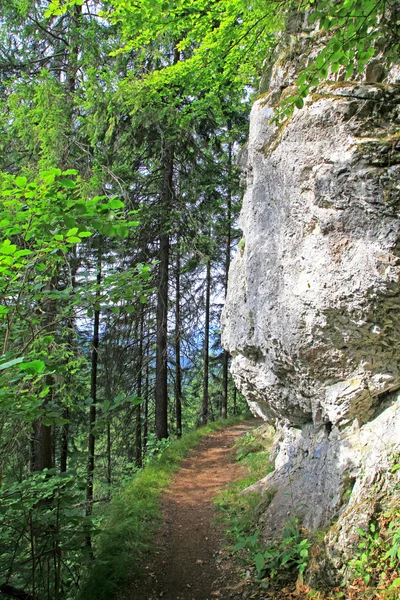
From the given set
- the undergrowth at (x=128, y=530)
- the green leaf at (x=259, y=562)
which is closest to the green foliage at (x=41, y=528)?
the undergrowth at (x=128, y=530)

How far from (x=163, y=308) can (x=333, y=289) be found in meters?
7.76

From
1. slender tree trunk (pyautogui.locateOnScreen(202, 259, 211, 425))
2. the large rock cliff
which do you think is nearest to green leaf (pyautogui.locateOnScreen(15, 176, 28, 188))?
the large rock cliff

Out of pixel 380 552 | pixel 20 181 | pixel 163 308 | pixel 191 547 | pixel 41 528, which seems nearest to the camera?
pixel 20 181

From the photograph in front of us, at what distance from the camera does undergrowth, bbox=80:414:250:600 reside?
181 inches

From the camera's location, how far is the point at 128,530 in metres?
5.82

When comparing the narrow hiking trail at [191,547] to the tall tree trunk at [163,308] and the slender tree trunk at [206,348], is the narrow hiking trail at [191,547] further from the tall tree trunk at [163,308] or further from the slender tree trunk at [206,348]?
the slender tree trunk at [206,348]

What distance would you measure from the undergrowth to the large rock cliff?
185cm

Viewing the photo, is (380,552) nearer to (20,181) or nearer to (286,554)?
(286,554)

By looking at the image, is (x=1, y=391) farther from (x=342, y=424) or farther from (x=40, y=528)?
(x=342, y=424)

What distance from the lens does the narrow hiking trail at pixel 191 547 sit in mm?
4691

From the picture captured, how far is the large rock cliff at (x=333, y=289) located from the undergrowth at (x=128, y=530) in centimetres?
185

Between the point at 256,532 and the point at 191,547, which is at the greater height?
the point at 256,532

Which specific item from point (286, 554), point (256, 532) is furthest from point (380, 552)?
point (256, 532)

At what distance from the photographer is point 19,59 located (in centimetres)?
1009
